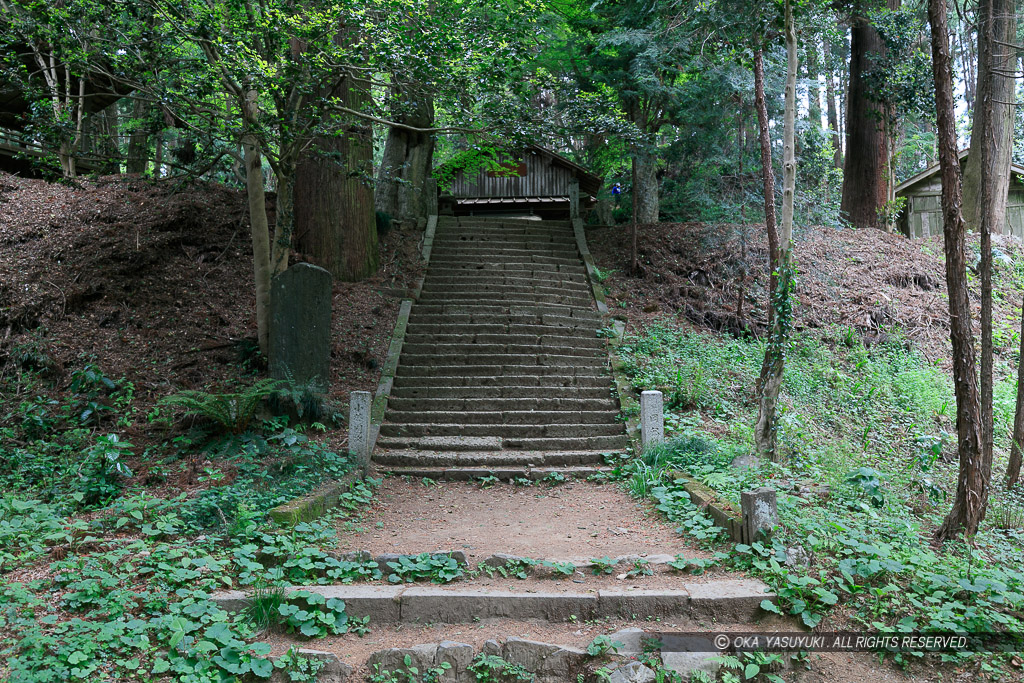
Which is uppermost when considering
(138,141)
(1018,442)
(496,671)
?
(138,141)

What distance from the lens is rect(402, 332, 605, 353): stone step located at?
37.3 ft

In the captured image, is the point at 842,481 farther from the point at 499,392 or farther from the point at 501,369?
the point at 501,369

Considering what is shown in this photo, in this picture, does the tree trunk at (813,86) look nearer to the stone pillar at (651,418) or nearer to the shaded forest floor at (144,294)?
the stone pillar at (651,418)

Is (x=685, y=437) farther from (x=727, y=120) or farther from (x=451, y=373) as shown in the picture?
(x=727, y=120)

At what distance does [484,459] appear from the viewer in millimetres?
8367

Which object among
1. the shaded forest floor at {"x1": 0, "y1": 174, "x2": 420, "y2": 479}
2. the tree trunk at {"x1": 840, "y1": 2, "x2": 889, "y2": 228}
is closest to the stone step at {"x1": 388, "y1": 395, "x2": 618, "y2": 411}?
the shaded forest floor at {"x1": 0, "y1": 174, "x2": 420, "y2": 479}

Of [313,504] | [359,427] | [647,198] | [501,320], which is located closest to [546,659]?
[313,504]

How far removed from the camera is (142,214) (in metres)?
12.3

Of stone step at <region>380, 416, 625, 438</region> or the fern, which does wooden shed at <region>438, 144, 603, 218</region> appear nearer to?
stone step at <region>380, 416, 625, 438</region>

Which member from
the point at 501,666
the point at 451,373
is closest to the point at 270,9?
the point at 451,373

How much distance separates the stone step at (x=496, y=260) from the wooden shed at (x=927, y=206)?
10937 mm

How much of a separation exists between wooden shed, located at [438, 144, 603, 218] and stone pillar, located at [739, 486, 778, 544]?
15.7 meters

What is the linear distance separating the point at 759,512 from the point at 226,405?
236 inches

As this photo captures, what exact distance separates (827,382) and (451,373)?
6.65m
